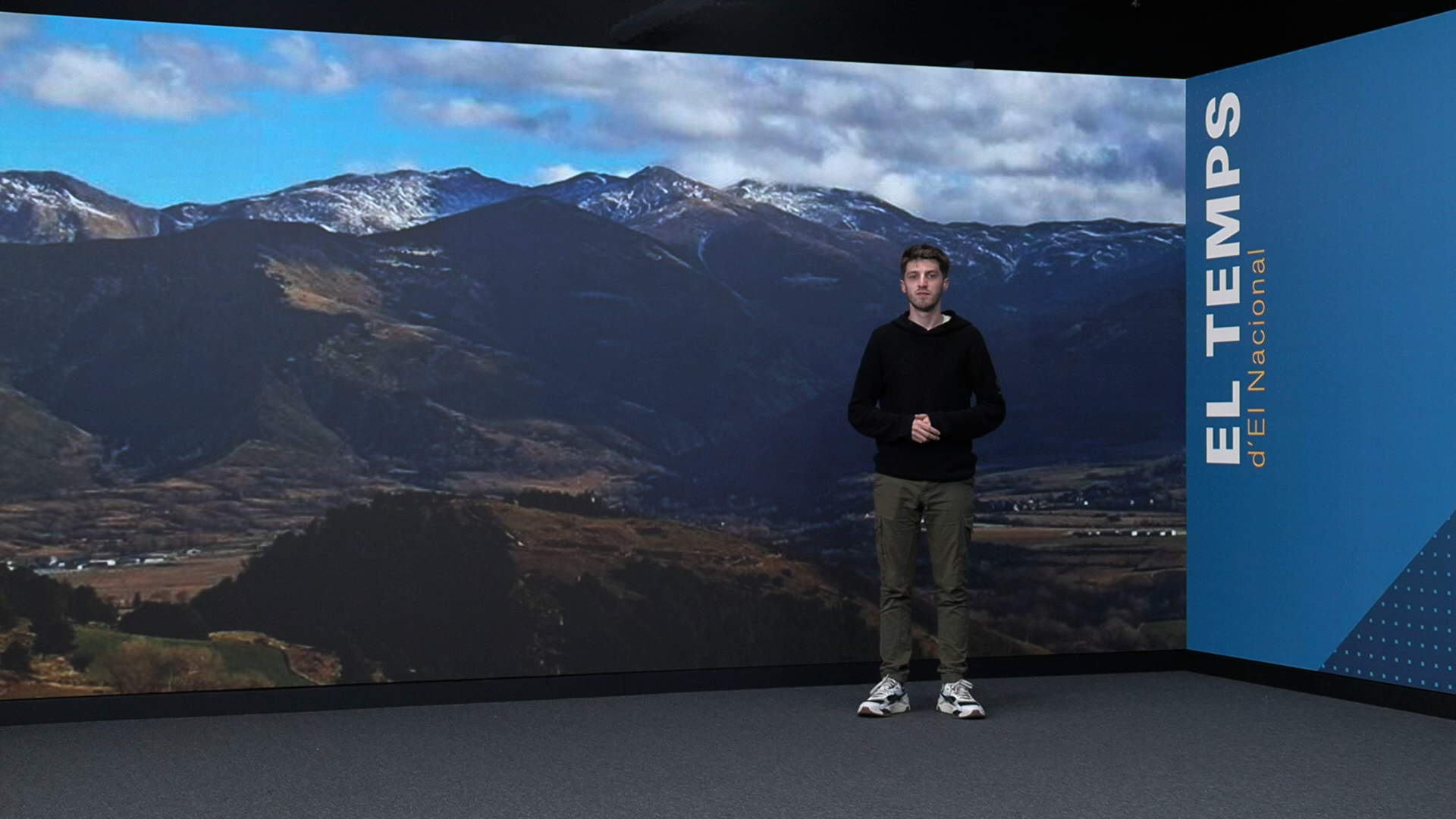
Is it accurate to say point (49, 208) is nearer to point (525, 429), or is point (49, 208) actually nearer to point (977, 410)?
point (525, 429)

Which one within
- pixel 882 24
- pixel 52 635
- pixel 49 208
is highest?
pixel 882 24

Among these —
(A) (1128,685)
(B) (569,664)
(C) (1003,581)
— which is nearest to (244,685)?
(B) (569,664)

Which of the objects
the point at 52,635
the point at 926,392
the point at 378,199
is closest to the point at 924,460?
the point at 926,392

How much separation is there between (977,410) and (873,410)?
349 mm

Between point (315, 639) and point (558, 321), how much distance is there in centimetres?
144

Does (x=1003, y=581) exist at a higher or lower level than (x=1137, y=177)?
lower

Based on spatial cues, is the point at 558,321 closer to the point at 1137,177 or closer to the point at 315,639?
the point at 315,639

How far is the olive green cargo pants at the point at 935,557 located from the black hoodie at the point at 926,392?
6 centimetres

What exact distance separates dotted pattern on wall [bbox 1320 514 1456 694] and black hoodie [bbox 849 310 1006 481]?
1.49m

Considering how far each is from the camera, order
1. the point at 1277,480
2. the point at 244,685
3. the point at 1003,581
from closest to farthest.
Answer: the point at 244,685
the point at 1277,480
the point at 1003,581

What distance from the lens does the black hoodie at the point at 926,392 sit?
4809 millimetres

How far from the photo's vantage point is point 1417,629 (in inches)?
188

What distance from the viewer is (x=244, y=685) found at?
4.93 metres

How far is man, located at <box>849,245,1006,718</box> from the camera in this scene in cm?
482
